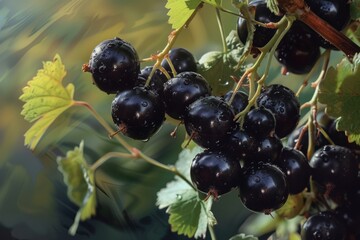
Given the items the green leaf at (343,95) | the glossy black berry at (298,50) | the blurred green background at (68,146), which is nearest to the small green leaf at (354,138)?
the green leaf at (343,95)

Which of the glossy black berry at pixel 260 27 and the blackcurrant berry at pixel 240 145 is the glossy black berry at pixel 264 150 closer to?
the blackcurrant berry at pixel 240 145

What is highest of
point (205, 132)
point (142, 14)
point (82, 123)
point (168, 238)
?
point (205, 132)

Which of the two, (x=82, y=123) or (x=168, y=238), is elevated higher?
(x=82, y=123)

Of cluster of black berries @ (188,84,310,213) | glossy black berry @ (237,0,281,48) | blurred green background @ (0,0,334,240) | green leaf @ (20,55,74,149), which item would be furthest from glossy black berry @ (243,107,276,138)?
blurred green background @ (0,0,334,240)

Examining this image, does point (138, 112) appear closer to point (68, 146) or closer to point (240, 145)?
point (240, 145)

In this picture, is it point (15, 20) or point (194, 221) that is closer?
point (194, 221)

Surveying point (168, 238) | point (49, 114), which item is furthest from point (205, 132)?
point (168, 238)

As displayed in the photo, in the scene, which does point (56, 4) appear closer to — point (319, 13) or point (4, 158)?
point (4, 158)

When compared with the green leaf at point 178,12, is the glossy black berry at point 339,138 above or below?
below
